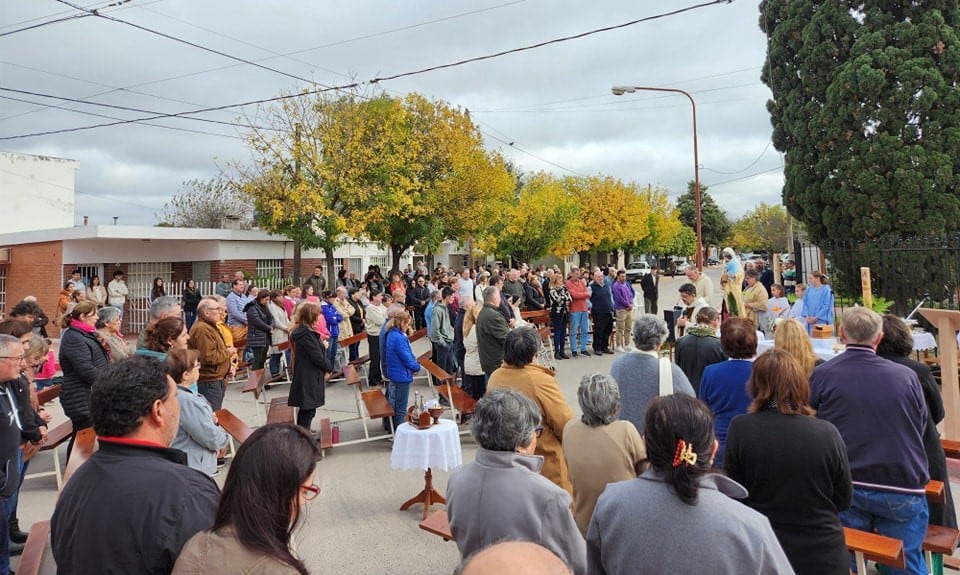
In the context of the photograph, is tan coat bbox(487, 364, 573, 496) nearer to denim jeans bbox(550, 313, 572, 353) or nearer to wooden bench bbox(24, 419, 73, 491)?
wooden bench bbox(24, 419, 73, 491)

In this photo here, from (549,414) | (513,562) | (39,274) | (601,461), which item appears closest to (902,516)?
(601,461)

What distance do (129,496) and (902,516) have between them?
365 centimetres

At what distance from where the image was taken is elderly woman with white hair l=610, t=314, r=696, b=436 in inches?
155

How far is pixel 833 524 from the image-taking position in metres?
2.47

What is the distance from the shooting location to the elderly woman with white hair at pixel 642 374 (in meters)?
3.95

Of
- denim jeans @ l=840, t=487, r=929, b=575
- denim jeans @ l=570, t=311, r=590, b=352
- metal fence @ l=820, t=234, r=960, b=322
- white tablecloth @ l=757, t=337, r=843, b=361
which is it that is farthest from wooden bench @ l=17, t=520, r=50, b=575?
metal fence @ l=820, t=234, r=960, b=322

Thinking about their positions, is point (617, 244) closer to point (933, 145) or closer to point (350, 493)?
point (933, 145)

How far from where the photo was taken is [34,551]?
3533 millimetres

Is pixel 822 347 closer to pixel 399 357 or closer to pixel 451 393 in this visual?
pixel 451 393

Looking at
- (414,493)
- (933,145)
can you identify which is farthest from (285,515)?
(933,145)

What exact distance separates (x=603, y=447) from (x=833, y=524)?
1.01 metres

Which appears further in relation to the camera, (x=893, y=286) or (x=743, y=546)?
(x=893, y=286)

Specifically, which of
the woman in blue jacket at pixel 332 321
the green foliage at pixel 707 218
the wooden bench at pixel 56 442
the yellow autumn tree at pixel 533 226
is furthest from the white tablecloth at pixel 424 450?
the green foliage at pixel 707 218

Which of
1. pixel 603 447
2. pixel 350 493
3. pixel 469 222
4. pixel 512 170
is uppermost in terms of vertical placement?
pixel 512 170
